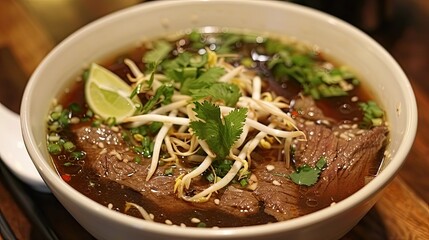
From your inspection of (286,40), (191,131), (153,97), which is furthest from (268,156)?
(286,40)

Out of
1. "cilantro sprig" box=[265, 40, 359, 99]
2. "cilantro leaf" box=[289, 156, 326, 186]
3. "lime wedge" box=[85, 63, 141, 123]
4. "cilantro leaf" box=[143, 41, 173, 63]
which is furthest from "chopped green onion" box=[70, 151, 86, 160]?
"cilantro sprig" box=[265, 40, 359, 99]

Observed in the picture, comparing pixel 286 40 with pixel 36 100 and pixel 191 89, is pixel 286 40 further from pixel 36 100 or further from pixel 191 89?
pixel 36 100

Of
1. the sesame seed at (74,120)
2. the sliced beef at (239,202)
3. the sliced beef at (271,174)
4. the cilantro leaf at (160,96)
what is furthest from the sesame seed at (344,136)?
the sesame seed at (74,120)

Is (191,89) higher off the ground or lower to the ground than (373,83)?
higher

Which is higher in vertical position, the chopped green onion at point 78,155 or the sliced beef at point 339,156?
the chopped green onion at point 78,155

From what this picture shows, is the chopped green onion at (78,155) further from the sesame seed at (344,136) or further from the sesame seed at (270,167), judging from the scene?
the sesame seed at (344,136)

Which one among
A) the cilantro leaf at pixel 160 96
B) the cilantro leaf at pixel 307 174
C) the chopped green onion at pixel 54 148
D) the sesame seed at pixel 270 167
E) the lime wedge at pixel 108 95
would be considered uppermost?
the cilantro leaf at pixel 160 96

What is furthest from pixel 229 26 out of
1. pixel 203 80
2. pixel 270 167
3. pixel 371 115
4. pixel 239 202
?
pixel 239 202
